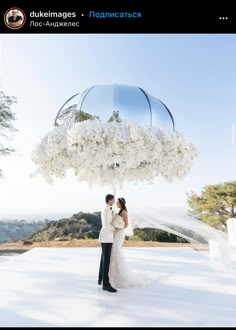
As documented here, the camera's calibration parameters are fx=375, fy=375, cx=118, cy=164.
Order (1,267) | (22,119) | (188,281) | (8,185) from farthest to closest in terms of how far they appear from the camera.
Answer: (8,185)
(22,119)
(1,267)
(188,281)

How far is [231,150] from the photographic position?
1484 cm

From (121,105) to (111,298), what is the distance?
7.01ft

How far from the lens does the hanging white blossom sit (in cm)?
416

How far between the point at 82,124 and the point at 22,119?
802 cm

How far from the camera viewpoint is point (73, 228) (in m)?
12.2

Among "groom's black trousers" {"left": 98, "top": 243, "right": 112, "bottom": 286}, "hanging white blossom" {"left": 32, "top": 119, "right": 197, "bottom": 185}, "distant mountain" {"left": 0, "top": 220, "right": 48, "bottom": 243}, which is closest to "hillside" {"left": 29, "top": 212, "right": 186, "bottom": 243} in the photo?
"distant mountain" {"left": 0, "top": 220, "right": 48, "bottom": 243}

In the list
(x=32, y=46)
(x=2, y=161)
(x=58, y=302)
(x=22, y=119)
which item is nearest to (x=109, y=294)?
(x=58, y=302)

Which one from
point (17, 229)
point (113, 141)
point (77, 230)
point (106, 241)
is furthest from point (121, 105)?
point (17, 229)

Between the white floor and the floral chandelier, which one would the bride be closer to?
the white floor

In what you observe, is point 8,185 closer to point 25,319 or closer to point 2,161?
point 2,161

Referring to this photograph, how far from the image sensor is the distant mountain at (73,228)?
1196 centimetres

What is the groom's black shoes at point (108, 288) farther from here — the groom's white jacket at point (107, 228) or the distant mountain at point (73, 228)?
the distant mountain at point (73, 228)
